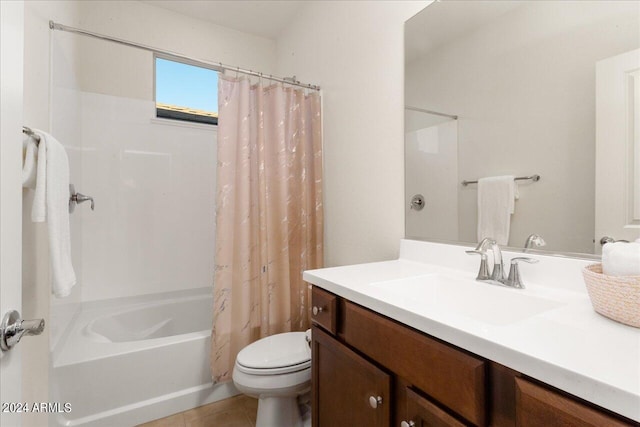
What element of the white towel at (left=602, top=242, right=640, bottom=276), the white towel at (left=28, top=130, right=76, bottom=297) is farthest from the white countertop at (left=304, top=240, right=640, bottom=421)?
the white towel at (left=28, top=130, right=76, bottom=297)

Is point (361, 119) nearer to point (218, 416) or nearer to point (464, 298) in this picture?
point (464, 298)

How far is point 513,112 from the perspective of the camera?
3.40 feet

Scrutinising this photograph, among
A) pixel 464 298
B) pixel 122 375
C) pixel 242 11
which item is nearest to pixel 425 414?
pixel 464 298

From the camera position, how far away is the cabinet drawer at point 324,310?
996 mm

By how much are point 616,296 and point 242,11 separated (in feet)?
8.68

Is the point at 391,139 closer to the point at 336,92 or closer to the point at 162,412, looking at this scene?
A: the point at 336,92

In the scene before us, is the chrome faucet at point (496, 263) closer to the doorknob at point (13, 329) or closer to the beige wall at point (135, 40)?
the doorknob at point (13, 329)

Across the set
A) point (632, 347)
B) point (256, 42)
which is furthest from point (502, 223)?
point (256, 42)

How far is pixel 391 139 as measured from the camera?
4.78 feet

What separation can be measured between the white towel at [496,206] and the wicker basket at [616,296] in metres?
0.40

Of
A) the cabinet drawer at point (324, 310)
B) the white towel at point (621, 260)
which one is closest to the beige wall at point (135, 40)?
the cabinet drawer at point (324, 310)

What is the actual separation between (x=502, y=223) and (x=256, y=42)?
97.3 inches

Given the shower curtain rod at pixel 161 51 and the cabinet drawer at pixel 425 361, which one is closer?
the cabinet drawer at pixel 425 361

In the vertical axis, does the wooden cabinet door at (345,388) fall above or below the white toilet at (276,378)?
above
